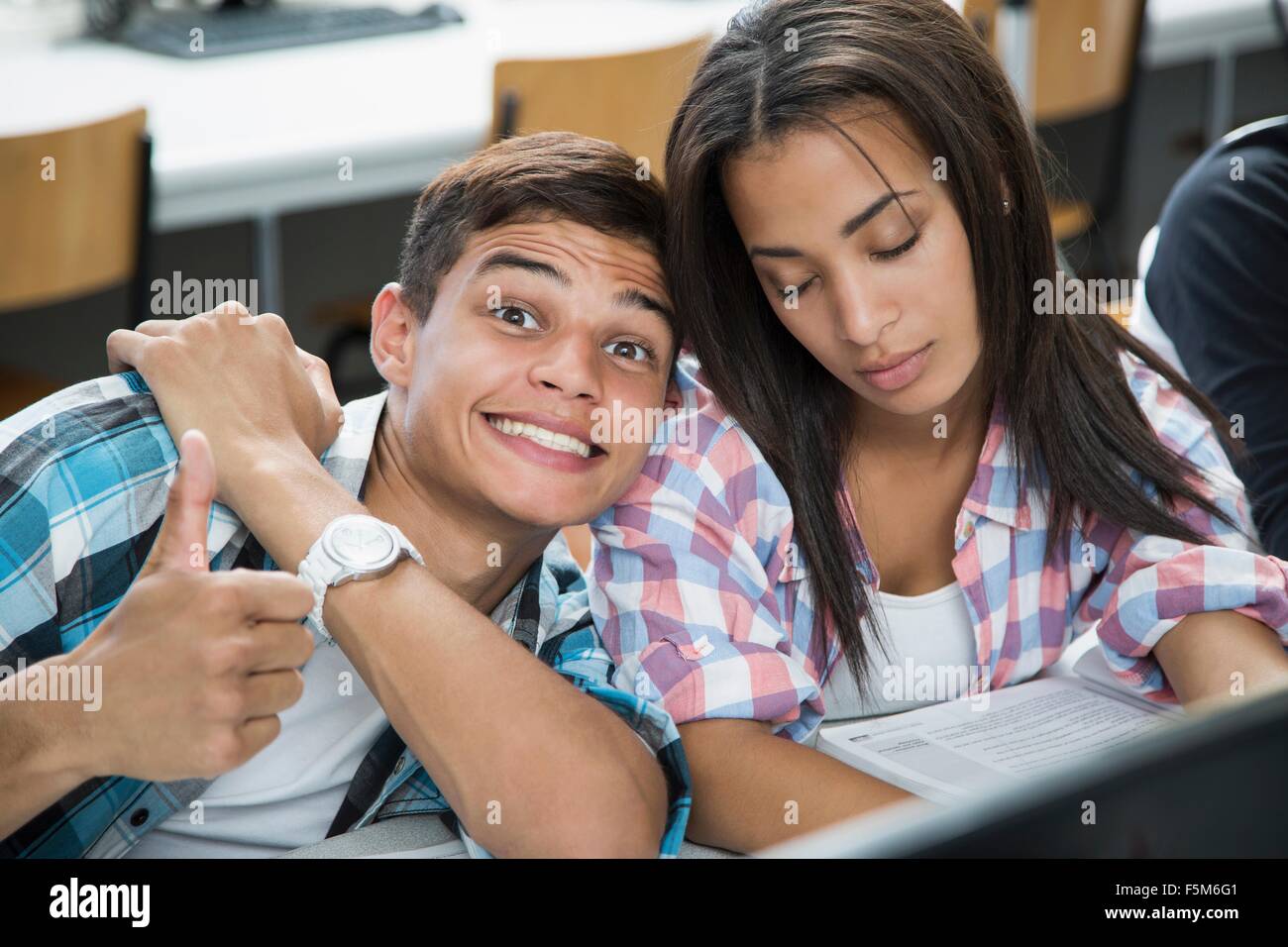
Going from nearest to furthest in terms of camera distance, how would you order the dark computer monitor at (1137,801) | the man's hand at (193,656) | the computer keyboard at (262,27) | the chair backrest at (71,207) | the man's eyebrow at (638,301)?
the dark computer monitor at (1137,801) < the man's hand at (193,656) < the man's eyebrow at (638,301) < the chair backrest at (71,207) < the computer keyboard at (262,27)

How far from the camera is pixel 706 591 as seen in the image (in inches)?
45.2

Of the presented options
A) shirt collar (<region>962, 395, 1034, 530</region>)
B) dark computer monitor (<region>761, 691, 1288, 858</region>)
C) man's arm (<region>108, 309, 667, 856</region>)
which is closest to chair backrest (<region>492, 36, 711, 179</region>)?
shirt collar (<region>962, 395, 1034, 530</region>)

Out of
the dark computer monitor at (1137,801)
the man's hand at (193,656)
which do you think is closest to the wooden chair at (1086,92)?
the man's hand at (193,656)

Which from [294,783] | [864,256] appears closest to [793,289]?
[864,256]

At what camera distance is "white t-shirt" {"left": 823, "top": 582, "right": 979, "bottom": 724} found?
49.9 inches

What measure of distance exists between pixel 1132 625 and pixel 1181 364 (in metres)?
0.57

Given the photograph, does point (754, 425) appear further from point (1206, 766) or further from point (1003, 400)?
point (1206, 766)

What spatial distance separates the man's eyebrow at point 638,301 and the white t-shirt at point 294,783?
384mm

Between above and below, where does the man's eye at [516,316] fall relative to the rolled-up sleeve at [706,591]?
above

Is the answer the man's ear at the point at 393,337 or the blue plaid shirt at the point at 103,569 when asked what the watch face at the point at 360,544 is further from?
the man's ear at the point at 393,337

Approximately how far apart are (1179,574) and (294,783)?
0.77 m

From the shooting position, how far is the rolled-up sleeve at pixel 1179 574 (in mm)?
1189
